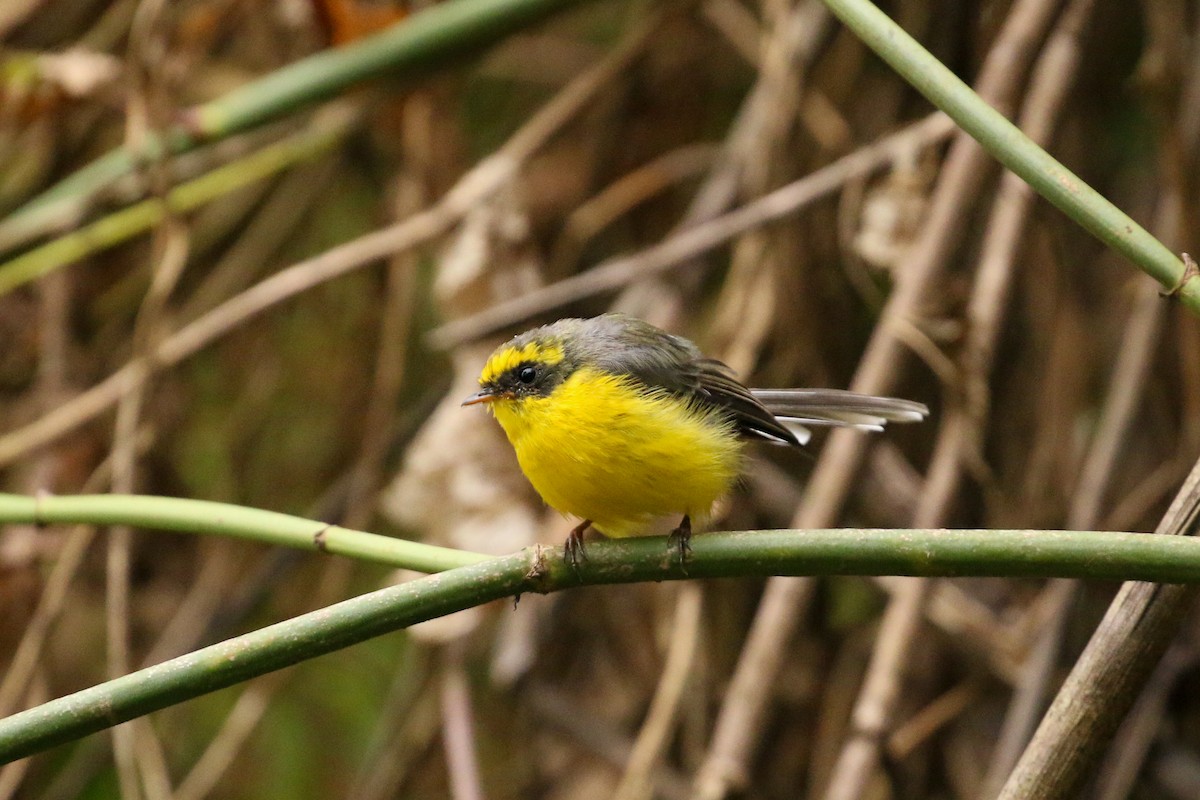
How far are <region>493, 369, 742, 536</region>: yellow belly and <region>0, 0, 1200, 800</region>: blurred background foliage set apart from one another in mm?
600

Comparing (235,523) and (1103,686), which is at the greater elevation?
(235,523)

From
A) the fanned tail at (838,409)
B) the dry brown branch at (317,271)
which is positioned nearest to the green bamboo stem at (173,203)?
the dry brown branch at (317,271)

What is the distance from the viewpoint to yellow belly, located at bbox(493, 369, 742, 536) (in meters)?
2.20

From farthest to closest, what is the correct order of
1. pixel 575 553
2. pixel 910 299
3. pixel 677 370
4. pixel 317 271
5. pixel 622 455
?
pixel 317 271 < pixel 910 299 < pixel 677 370 < pixel 622 455 < pixel 575 553

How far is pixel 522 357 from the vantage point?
2.46 m

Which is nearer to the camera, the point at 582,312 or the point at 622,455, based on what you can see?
the point at 622,455

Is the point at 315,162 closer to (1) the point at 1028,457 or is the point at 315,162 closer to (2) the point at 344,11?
(2) the point at 344,11

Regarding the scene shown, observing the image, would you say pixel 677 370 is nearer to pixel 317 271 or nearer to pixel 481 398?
pixel 481 398

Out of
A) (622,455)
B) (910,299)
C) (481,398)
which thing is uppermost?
(910,299)

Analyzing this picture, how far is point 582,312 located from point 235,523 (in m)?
Result: 2.08

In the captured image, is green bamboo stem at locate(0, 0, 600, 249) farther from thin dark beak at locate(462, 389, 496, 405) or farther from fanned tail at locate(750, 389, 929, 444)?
fanned tail at locate(750, 389, 929, 444)

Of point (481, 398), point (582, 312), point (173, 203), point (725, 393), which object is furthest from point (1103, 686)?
point (173, 203)

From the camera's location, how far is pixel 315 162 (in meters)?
4.38

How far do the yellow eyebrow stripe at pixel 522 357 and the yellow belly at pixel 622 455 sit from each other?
0.41 ft
